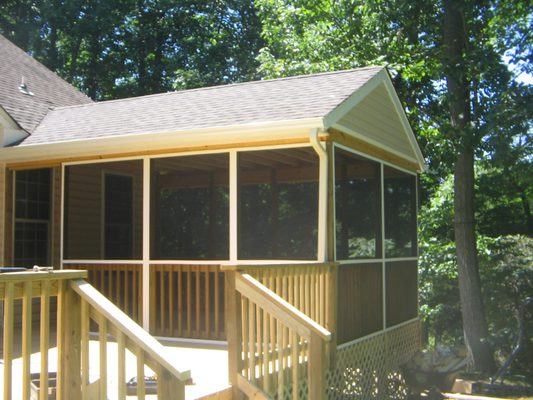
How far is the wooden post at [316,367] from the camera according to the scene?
540 centimetres

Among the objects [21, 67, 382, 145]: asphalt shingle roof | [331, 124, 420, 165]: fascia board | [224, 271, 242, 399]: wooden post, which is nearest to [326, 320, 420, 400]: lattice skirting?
[224, 271, 242, 399]: wooden post

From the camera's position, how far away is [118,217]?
38.7ft

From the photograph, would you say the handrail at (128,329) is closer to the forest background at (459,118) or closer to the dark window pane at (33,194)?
the dark window pane at (33,194)

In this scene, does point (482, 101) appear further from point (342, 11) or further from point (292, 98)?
point (292, 98)

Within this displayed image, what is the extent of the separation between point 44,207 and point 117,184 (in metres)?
1.51

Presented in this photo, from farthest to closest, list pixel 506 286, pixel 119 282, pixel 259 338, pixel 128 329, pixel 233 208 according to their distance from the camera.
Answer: pixel 506 286
pixel 119 282
pixel 233 208
pixel 259 338
pixel 128 329

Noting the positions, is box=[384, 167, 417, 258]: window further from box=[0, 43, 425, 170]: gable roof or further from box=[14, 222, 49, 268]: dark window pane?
box=[14, 222, 49, 268]: dark window pane

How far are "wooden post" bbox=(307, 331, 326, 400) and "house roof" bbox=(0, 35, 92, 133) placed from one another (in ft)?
21.4

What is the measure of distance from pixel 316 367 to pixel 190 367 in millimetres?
1332

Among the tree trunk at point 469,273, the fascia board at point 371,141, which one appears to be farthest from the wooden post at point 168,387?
the tree trunk at point 469,273

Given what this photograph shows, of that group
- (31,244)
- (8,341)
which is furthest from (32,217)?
(8,341)

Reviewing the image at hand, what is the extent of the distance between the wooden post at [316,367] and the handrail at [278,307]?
0.22ft

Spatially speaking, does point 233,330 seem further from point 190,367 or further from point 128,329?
point 128,329

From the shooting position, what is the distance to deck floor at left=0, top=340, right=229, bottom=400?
542 cm
